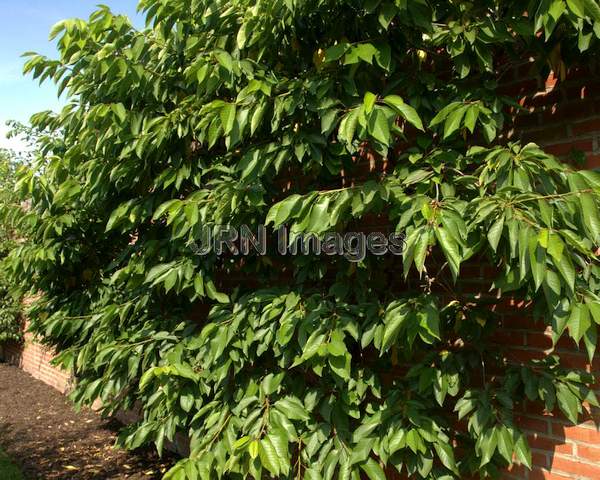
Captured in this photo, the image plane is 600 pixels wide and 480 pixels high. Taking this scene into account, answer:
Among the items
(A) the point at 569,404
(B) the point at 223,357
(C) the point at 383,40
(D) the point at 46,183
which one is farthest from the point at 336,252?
(D) the point at 46,183

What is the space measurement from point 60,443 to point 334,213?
16.5ft

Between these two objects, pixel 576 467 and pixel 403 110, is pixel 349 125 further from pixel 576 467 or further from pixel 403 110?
pixel 576 467

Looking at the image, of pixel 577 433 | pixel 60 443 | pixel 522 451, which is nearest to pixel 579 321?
pixel 522 451

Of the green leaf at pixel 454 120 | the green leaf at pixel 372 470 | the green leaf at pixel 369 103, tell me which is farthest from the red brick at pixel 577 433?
the green leaf at pixel 369 103

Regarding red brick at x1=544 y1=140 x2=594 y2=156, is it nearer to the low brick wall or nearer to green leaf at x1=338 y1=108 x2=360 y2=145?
green leaf at x1=338 y1=108 x2=360 y2=145

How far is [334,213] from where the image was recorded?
1939 mm

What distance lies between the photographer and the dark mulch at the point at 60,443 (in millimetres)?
4689

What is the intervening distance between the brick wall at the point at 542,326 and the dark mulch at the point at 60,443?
10.9 ft

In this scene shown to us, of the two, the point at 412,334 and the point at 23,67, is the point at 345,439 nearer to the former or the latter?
the point at 412,334

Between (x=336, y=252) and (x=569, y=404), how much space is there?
1205 millimetres

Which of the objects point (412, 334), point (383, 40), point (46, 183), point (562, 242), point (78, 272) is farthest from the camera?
point (78, 272)

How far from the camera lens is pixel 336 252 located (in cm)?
264

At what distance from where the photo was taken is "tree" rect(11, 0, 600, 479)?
1.87 meters

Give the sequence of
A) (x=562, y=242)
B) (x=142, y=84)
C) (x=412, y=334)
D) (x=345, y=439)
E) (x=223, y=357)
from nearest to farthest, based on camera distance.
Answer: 1. (x=562, y=242)
2. (x=412, y=334)
3. (x=345, y=439)
4. (x=223, y=357)
5. (x=142, y=84)
